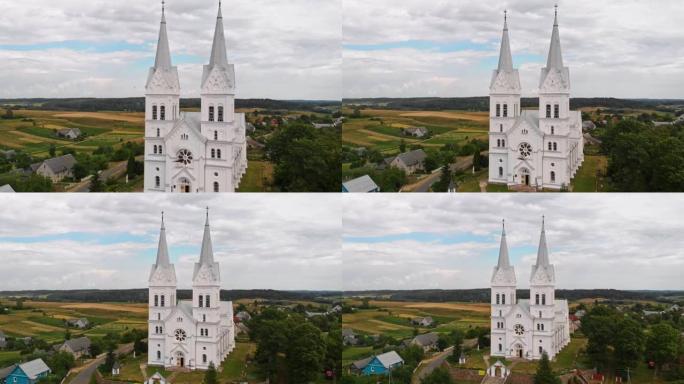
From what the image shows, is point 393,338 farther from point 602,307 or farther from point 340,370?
point 602,307

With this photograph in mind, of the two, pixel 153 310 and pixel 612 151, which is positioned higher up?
pixel 612 151

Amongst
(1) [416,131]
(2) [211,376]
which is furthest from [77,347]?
(1) [416,131]

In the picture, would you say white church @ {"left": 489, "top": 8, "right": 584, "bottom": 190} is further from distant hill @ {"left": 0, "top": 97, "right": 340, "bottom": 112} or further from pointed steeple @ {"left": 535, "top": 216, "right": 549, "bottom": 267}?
distant hill @ {"left": 0, "top": 97, "right": 340, "bottom": 112}

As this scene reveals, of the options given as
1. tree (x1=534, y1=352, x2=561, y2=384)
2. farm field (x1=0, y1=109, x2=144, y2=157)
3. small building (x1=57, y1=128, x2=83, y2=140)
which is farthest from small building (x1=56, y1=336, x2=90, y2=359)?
tree (x1=534, y1=352, x2=561, y2=384)

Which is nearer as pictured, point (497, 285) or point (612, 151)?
point (612, 151)

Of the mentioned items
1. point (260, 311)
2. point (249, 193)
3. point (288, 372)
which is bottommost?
point (288, 372)

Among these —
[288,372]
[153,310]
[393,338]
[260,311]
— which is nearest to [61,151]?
[153,310]
